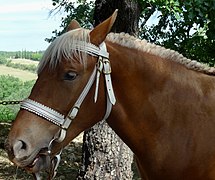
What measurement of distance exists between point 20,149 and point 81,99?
409 millimetres

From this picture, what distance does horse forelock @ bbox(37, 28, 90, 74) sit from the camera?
2166 millimetres

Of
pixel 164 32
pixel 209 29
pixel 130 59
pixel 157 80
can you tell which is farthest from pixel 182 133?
pixel 164 32

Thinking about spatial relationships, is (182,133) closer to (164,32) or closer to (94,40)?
(94,40)

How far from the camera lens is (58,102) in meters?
2.15

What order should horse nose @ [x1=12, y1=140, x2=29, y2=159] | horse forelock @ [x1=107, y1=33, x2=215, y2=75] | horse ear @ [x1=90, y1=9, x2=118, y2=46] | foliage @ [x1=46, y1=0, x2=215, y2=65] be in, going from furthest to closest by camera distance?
1. foliage @ [x1=46, y1=0, x2=215, y2=65]
2. horse forelock @ [x1=107, y1=33, x2=215, y2=75]
3. horse ear @ [x1=90, y1=9, x2=118, y2=46]
4. horse nose @ [x1=12, y1=140, x2=29, y2=159]

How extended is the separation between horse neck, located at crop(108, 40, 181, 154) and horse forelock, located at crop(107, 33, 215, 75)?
1.7 inches

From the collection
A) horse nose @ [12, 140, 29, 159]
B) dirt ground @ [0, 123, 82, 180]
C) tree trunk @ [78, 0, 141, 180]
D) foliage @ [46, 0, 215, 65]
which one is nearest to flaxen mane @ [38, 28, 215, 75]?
horse nose @ [12, 140, 29, 159]

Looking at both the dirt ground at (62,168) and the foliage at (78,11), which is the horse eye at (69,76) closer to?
the dirt ground at (62,168)

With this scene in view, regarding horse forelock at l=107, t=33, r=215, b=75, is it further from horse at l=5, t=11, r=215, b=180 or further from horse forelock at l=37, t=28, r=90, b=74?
horse forelock at l=37, t=28, r=90, b=74

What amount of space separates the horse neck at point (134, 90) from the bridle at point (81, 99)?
0.06m

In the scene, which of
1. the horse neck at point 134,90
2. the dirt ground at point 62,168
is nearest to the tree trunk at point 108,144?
the dirt ground at point 62,168

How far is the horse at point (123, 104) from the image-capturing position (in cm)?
214

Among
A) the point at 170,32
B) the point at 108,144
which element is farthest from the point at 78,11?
the point at 108,144

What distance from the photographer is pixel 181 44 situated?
1125 cm
